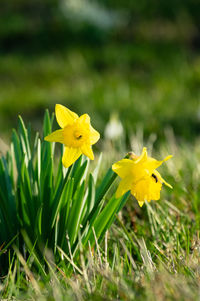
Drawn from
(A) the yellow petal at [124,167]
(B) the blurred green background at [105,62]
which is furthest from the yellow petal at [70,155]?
(B) the blurred green background at [105,62]

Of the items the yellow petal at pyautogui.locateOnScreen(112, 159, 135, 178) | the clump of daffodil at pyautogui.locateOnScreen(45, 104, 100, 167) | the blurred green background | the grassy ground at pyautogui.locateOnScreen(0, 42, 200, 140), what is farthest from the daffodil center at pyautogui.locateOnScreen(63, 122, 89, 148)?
the blurred green background

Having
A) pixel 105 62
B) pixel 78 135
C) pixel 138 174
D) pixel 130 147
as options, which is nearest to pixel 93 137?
pixel 78 135

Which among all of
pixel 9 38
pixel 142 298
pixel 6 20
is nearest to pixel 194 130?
pixel 142 298

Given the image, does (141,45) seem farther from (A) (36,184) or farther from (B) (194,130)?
(A) (36,184)

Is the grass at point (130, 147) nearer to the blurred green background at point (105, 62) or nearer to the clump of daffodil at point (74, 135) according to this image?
the blurred green background at point (105, 62)

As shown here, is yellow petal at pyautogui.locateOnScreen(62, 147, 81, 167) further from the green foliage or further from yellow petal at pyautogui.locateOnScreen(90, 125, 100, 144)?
the green foliage

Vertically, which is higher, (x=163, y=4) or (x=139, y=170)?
(x=163, y=4)

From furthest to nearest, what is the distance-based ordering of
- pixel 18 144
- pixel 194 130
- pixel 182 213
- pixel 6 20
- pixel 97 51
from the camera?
pixel 6 20 < pixel 97 51 < pixel 194 130 < pixel 182 213 < pixel 18 144
